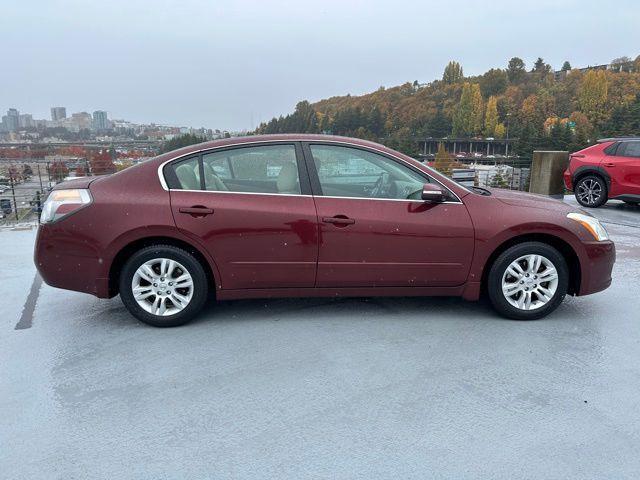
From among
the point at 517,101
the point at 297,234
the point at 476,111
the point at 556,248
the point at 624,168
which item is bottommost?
the point at 556,248

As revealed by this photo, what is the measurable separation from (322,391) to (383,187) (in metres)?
1.63

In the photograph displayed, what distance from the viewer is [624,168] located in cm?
896

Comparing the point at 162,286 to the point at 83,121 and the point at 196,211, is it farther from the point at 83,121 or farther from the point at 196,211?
the point at 83,121

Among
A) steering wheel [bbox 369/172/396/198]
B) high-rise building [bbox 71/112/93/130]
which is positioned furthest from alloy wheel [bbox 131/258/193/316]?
high-rise building [bbox 71/112/93/130]

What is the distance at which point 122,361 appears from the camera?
3.13 m

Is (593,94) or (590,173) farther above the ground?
(593,94)

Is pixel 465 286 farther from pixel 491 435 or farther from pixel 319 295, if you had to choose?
pixel 491 435

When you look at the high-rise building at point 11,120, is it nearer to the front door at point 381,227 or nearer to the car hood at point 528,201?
the front door at point 381,227

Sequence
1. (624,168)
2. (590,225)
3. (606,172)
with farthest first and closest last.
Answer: (606,172) → (624,168) → (590,225)

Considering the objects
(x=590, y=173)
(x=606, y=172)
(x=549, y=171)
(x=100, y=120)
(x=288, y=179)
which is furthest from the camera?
(x=100, y=120)

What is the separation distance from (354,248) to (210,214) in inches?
41.7

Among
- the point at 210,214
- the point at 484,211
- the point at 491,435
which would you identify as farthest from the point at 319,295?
the point at 491,435

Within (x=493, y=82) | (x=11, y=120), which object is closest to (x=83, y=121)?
(x=11, y=120)

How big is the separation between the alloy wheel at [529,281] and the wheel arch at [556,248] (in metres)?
0.14
